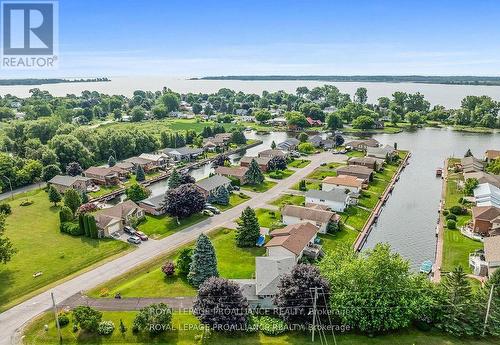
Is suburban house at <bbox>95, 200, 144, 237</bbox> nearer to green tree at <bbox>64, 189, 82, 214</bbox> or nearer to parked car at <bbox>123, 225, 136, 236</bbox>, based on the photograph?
parked car at <bbox>123, 225, 136, 236</bbox>

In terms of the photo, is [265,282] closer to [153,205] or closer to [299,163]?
[153,205]

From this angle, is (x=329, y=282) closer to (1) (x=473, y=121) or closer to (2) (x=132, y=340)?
(2) (x=132, y=340)

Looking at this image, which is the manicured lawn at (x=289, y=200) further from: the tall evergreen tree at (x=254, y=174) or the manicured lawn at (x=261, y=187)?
the tall evergreen tree at (x=254, y=174)

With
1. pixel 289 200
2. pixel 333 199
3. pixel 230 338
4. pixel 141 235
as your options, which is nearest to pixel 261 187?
pixel 289 200

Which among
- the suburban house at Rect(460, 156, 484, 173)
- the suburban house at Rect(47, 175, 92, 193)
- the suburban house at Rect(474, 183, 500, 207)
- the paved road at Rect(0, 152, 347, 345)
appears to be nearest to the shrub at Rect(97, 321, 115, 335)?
the paved road at Rect(0, 152, 347, 345)

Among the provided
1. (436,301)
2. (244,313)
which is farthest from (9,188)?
(436,301)

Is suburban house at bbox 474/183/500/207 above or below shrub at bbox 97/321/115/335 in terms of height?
above

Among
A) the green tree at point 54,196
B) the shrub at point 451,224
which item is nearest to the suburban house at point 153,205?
the green tree at point 54,196
